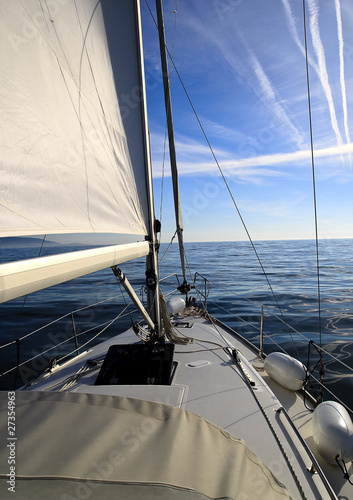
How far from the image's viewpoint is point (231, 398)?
2523 mm

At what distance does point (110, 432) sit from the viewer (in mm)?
1149

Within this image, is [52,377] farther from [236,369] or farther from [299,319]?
[299,319]

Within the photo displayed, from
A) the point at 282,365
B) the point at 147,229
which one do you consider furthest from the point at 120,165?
the point at 282,365

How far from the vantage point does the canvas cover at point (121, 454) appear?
0.90m

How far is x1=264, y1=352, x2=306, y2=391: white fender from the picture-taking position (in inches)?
125

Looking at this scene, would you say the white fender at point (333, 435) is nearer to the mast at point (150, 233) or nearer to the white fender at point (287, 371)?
the white fender at point (287, 371)

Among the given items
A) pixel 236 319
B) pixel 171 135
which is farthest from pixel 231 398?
pixel 236 319

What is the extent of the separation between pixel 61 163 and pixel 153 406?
146 centimetres

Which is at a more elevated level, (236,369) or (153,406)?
(153,406)

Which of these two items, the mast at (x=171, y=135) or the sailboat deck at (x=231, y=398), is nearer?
the sailboat deck at (x=231, y=398)

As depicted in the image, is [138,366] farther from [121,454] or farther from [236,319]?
[236,319]

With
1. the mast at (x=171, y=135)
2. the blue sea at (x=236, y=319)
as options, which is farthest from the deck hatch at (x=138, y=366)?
the mast at (x=171, y=135)

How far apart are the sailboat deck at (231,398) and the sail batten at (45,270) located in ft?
4.53

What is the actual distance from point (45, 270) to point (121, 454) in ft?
2.50
